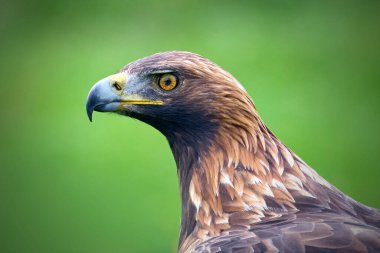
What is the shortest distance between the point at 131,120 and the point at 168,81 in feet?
13.5

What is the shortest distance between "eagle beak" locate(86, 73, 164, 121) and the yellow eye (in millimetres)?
77

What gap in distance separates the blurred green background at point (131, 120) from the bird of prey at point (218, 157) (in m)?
2.13

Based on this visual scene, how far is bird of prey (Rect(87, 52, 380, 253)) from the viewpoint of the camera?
6.89 ft

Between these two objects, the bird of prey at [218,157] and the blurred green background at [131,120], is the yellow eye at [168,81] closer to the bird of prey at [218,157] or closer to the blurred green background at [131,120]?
the bird of prey at [218,157]

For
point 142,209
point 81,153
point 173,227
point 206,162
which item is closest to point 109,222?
point 142,209

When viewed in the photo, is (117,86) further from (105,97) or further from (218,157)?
(218,157)

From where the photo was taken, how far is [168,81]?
7.53 ft

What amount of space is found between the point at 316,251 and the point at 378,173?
3.54 metres

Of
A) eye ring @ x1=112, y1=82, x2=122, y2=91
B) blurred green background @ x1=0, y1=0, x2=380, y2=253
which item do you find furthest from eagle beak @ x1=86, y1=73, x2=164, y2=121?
blurred green background @ x1=0, y1=0, x2=380, y2=253

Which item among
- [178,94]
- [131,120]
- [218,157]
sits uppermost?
[178,94]

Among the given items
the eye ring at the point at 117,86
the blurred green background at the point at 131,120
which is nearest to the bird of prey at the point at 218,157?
the eye ring at the point at 117,86

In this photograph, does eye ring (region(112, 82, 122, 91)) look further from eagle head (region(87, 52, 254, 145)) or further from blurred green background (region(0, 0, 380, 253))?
blurred green background (region(0, 0, 380, 253))

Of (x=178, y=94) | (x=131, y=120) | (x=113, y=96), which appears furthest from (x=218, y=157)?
(x=131, y=120)

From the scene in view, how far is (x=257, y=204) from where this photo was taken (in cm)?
212
